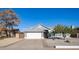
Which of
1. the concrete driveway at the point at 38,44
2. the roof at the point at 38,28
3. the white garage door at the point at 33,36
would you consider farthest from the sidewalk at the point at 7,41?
the roof at the point at 38,28

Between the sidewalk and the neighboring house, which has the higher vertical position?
the neighboring house

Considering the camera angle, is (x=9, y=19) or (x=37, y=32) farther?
(x=37, y=32)

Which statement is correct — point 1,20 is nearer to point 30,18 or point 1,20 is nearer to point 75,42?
point 30,18

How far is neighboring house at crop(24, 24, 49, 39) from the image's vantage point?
5602mm

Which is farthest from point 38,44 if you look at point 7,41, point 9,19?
point 9,19

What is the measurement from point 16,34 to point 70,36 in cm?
120

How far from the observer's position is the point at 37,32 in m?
5.67

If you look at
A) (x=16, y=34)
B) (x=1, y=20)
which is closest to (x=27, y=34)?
(x=16, y=34)

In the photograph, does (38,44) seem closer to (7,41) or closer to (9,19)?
(7,41)

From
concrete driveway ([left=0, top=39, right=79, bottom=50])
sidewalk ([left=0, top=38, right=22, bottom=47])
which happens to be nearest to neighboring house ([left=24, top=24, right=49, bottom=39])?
concrete driveway ([left=0, top=39, right=79, bottom=50])

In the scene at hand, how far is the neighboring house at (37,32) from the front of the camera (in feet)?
18.4

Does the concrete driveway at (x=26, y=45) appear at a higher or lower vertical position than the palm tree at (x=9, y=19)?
lower

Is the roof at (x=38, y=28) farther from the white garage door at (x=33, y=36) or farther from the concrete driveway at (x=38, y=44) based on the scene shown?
the concrete driveway at (x=38, y=44)

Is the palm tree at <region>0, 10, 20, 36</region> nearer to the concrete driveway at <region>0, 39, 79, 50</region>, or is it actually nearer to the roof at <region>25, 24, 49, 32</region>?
the roof at <region>25, 24, 49, 32</region>
